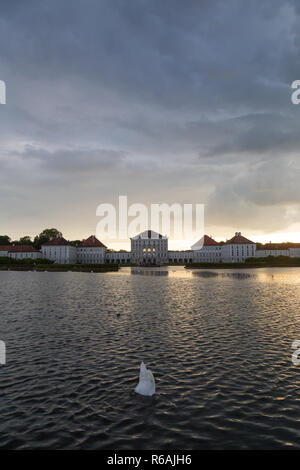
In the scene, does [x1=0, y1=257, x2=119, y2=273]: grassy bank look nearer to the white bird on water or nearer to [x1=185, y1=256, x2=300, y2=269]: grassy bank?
[x1=185, y1=256, x2=300, y2=269]: grassy bank

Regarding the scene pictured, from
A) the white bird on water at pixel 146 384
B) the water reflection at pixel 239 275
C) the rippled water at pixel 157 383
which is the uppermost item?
the white bird on water at pixel 146 384

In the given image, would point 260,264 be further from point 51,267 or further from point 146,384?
point 146,384

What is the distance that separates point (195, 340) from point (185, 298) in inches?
687

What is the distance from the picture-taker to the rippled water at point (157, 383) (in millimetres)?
8633

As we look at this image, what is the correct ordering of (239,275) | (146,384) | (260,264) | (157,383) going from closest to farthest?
(146,384)
(157,383)
(239,275)
(260,264)

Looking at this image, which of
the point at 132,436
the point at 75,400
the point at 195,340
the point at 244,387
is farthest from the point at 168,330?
the point at 132,436

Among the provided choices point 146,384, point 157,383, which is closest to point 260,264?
point 157,383

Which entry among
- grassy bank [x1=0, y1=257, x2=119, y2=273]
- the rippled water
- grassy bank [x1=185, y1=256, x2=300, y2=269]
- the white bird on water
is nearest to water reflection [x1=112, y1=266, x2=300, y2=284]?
grassy bank [x1=0, y1=257, x2=119, y2=273]

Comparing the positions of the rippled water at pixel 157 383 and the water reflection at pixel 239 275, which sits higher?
the rippled water at pixel 157 383

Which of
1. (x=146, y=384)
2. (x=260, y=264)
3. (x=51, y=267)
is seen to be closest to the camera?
(x=146, y=384)

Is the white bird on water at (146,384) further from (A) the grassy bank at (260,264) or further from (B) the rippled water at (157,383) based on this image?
(A) the grassy bank at (260,264)

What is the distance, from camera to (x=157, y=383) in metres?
12.1

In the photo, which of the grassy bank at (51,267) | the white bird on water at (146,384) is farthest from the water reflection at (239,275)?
the white bird on water at (146,384)

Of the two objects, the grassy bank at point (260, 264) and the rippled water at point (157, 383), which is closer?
the rippled water at point (157, 383)
